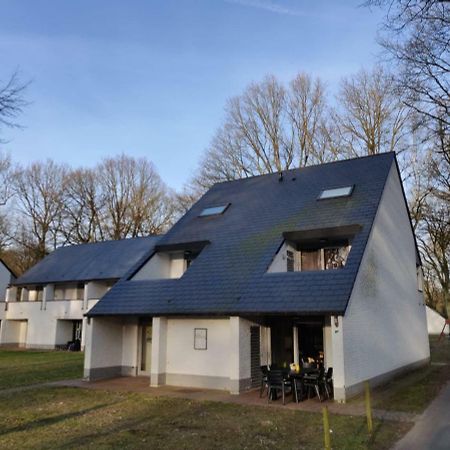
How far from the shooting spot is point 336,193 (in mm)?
17578

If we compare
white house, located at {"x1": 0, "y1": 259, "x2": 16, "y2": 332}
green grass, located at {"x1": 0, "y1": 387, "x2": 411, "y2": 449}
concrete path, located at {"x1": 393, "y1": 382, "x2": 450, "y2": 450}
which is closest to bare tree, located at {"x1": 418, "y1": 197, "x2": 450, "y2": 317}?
concrete path, located at {"x1": 393, "y1": 382, "x2": 450, "y2": 450}

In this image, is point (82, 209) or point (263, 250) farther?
point (82, 209)

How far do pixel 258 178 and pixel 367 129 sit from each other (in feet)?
40.5

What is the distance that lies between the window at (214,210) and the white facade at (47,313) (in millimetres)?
14503

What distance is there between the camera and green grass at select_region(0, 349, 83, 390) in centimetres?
1689

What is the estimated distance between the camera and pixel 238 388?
1336cm

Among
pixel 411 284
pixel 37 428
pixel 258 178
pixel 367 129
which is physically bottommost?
pixel 37 428

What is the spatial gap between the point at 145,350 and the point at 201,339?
379 cm

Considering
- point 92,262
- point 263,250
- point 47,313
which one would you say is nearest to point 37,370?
point 263,250

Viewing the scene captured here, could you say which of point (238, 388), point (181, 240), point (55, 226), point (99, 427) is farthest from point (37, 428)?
point (55, 226)

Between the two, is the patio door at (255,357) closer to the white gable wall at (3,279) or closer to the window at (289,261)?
the window at (289,261)

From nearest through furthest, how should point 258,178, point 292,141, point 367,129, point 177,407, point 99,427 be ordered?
point 99,427 → point 177,407 → point 258,178 → point 367,129 → point 292,141

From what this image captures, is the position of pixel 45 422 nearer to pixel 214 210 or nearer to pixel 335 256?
pixel 335 256

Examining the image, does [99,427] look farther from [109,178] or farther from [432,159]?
[109,178]
